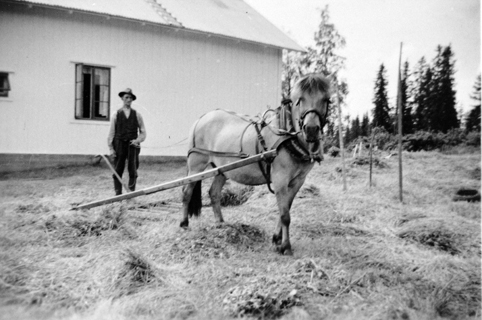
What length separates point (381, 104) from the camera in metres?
4.54

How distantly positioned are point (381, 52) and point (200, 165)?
2.45 metres

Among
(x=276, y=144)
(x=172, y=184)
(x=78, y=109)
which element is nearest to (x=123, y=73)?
(x=78, y=109)

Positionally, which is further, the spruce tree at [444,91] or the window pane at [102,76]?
the window pane at [102,76]

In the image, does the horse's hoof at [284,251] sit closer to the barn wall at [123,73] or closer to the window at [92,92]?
the barn wall at [123,73]

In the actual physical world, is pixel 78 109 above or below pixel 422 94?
above

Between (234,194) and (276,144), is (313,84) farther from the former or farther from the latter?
(234,194)

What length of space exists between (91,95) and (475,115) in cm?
782

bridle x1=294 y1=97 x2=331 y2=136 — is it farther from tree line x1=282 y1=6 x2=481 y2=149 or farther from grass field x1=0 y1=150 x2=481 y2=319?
grass field x1=0 y1=150 x2=481 y2=319

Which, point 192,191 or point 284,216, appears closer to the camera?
point 284,216

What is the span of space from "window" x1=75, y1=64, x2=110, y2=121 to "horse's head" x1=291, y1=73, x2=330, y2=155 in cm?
630

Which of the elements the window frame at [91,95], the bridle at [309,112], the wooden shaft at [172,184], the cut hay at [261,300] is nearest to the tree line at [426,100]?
the bridle at [309,112]

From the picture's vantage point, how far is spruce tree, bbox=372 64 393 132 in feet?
13.4

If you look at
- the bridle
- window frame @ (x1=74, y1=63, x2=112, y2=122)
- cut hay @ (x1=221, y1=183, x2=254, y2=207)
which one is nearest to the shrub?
the bridle

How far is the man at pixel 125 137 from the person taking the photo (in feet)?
18.5
